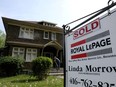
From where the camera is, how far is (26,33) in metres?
21.3

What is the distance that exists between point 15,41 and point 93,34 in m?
18.3

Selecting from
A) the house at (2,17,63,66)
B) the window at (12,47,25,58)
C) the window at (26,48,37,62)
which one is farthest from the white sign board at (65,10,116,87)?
the window at (26,48,37,62)

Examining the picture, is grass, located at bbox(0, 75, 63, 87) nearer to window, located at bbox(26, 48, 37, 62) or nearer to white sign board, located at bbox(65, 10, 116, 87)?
white sign board, located at bbox(65, 10, 116, 87)

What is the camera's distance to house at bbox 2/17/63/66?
19.8 m

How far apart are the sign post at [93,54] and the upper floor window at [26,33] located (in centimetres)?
1836

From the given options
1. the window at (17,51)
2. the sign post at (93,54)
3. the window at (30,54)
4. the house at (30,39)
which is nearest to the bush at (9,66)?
the house at (30,39)

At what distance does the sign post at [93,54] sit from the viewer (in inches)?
82.4

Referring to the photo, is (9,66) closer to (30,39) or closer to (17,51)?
(17,51)

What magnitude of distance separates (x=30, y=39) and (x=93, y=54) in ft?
63.6

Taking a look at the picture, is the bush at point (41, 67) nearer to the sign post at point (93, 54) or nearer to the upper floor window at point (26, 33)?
the sign post at point (93, 54)

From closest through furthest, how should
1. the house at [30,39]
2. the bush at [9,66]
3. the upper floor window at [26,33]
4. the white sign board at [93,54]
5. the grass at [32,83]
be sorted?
1. the white sign board at [93,54]
2. the grass at [32,83]
3. the bush at [9,66]
4. the house at [30,39]
5. the upper floor window at [26,33]

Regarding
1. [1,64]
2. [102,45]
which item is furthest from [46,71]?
[102,45]

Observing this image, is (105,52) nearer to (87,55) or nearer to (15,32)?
(87,55)

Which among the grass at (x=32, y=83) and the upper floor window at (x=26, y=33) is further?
the upper floor window at (x=26, y=33)
